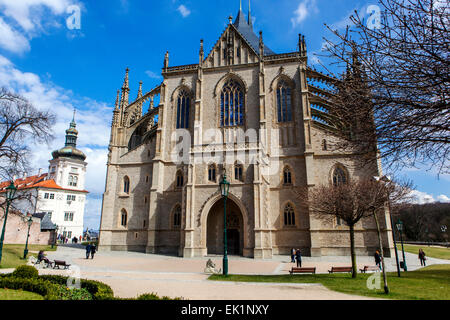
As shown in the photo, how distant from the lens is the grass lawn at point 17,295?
800 centimetres

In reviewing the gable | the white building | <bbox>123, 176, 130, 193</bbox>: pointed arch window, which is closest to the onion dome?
the white building

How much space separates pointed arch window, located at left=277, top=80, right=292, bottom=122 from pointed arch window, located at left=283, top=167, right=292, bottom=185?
18.9ft

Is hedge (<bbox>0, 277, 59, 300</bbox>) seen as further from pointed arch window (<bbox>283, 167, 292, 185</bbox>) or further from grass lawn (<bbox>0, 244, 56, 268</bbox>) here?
pointed arch window (<bbox>283, 167, 292, 185</bbox>)

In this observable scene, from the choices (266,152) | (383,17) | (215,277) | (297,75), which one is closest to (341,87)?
(383,17)

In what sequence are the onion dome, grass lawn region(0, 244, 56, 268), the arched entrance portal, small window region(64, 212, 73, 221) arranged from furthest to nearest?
the onion dome → small window region(64, 212, 73, 221) → the arched entrance portal → grass lawn region(0, 244, 56, 268)

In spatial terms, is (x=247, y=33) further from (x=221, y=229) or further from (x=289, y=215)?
(x=221, y=229)

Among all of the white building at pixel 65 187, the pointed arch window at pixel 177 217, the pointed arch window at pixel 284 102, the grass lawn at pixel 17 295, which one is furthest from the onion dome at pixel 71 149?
the grass lawn at pixel 17 295

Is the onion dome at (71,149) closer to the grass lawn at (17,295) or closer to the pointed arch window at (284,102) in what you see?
the pointed arch window at (284,102)

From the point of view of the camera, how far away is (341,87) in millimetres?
7227

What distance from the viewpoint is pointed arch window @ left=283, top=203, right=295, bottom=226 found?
2810 centimetres

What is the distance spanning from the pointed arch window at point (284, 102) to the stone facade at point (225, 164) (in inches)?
6.2

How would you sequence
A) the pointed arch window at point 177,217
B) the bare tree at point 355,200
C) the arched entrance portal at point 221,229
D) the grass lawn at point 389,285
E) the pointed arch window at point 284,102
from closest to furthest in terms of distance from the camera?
the grass lawn at point 389,285 < the bare tree at point 355,200 < the arched entrance portal at point 221,229 < the pointed arch window at point 177,217 < the pointed arch window at point 284,102

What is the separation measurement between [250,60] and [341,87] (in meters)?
27.7
